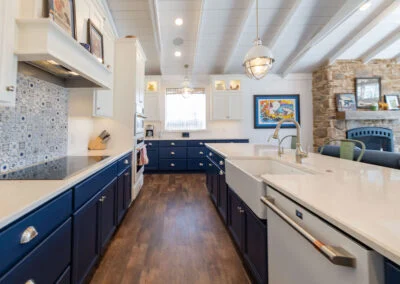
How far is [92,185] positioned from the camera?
1453mm

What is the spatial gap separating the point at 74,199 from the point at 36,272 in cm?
40

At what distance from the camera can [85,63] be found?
1621 millimetres

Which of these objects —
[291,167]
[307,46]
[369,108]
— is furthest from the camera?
[369,108]

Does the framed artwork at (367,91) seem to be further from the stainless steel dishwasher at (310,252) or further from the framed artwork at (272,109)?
the stainless steel dishwasher at (310,252)

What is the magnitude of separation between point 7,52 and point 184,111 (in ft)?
16.2

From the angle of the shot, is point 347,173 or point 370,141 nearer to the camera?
point 347,173

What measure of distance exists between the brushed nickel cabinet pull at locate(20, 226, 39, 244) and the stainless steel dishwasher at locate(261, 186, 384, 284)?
1063 mm

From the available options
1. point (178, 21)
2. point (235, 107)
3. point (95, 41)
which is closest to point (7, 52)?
point (95, 41)

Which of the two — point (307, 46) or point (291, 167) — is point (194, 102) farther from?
point (291, 167)

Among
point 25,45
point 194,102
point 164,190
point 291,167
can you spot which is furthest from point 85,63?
point 194,102

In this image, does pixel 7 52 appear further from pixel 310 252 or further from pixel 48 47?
pixel 310 252

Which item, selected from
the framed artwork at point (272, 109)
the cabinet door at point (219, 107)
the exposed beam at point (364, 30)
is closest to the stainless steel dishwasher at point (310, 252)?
the cabinet door at point (219, 107)

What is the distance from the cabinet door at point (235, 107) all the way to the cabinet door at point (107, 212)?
4.18 m

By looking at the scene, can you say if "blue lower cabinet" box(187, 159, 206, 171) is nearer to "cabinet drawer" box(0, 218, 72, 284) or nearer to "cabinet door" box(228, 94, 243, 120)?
"cabinet door" box(228, 94, 243, 120)
